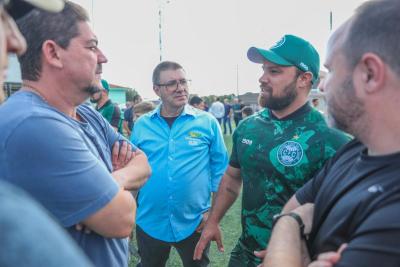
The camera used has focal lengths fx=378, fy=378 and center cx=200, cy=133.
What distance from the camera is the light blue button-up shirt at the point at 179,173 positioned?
3730 millimetres

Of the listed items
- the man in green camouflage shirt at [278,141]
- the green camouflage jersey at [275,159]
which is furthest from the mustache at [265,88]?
the green camouflage jersey at [275,159]

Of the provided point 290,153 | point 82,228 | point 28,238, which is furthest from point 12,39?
point 290,153

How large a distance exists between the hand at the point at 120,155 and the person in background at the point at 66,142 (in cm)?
12

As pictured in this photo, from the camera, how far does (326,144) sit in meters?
2.55

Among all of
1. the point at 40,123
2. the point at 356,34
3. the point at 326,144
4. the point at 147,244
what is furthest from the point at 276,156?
the point at 147,244

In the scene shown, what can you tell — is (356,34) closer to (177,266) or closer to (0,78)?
(0,78)

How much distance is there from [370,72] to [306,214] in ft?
2.31

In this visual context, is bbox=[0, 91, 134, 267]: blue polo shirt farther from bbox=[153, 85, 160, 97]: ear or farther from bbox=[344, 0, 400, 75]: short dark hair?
bbox=[153, 85, 160, 97]: ear

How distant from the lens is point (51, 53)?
1.88 metres

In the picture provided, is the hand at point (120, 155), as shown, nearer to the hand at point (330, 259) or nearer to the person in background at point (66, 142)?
the person in background at point (66, 142)

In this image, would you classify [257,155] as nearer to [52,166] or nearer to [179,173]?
[179,173]

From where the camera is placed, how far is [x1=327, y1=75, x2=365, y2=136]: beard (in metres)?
1.44

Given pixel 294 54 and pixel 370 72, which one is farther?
pixel 294 54

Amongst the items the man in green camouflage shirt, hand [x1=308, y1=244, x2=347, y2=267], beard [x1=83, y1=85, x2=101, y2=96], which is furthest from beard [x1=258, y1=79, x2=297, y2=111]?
hand [x1=308, y1=244, x2=347, y2=267]
